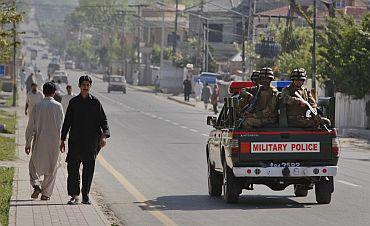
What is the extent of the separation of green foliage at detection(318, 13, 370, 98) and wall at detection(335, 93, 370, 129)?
2.87ft

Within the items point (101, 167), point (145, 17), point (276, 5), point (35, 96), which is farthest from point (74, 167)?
point (145, 17)

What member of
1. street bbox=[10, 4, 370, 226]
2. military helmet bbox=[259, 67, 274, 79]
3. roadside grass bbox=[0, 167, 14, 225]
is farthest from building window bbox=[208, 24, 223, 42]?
military helmet bbox=[259, 67, 274, 79]

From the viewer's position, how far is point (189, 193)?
20.0m

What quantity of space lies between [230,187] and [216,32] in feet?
347

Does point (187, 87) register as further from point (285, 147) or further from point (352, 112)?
point (285, 147)

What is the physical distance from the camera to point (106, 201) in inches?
738

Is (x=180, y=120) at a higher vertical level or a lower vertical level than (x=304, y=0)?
lower

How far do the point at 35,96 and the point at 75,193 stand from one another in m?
18.0

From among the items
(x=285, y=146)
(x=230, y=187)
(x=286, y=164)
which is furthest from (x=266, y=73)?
(x=230, y=187)

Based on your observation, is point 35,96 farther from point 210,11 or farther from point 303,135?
point 210,11

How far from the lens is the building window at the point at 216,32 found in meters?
123

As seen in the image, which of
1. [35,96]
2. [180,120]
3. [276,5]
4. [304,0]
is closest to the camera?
[35,96]

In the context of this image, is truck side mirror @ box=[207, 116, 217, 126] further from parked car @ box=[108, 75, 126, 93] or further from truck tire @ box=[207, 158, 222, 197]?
parked car @ box=[108, 75, 126, 93]

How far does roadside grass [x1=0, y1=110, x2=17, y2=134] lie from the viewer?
129ft
